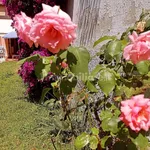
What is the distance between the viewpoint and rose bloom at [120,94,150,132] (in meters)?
1.40

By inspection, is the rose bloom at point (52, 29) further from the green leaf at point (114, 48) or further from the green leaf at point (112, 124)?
the green leaf at point (112, 124)

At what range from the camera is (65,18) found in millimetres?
1435

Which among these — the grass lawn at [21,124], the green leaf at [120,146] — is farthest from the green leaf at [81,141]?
the grass lawn at [21,124]

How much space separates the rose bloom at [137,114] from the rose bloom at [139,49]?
0.22 m

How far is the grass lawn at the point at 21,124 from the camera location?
4.40 m

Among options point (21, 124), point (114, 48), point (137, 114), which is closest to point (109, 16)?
point (114, 48)

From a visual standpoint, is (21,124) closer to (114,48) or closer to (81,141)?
(81,141)

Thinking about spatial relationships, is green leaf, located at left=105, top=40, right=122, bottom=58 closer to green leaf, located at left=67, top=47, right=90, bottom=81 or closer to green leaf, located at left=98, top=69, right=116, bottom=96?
green leaf, located at left=98, top=69, right=116, bottom=96

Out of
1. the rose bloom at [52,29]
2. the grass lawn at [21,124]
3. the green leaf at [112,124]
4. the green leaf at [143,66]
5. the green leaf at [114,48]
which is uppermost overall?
the rose bloom at [52,29]

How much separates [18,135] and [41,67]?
3197 millimetres

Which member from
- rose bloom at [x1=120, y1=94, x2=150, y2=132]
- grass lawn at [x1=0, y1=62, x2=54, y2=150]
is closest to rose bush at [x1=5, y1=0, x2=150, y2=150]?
rose bloom at [x1=120, y1=94, x2=150, y2=132]

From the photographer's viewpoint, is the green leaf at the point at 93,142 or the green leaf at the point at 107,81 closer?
the green leaf at the point at 107,81

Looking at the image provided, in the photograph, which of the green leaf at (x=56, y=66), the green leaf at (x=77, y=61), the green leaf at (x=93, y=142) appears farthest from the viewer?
the green leaf at (x=93, y=142)

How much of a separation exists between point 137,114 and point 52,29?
1.73 ft
